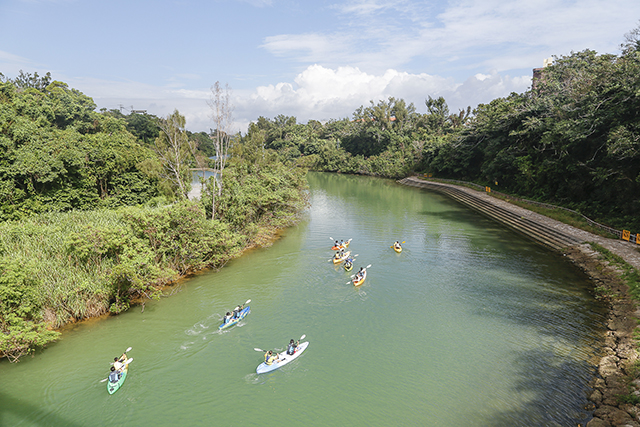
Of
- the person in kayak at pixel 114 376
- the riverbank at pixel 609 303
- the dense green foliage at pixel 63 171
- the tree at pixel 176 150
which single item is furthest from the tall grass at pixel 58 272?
the riverbank at pixel 609 303

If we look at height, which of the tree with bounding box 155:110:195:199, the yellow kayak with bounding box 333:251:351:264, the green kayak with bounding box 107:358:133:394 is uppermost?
the tree with bounding box 155:110:195:199

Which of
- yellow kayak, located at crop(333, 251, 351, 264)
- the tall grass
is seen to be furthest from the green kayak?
yellow kayak, located at crop(333, 251, 351, 264)

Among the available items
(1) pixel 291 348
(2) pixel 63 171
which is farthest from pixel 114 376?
(2) pixel 63 171

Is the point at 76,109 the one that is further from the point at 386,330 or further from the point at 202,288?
the point at 386,330

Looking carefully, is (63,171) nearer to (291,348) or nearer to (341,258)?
(341,258)

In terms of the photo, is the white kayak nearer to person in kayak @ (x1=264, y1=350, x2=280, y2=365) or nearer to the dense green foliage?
person in kayak @ (x1=264, y1=350, x2=280, y2=365)

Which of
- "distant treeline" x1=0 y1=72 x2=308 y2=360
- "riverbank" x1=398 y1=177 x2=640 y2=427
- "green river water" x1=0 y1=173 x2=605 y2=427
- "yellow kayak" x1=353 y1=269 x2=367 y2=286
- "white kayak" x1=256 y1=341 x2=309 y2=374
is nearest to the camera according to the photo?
"riverbank" x1=398 y1=177 x2=640 y2=427

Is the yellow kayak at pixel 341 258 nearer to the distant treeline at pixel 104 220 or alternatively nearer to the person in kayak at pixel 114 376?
the distant treeline at pixel 104 220

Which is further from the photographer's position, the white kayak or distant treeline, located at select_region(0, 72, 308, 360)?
distant treeline, located at select_region(0, 72, 308, 360)
